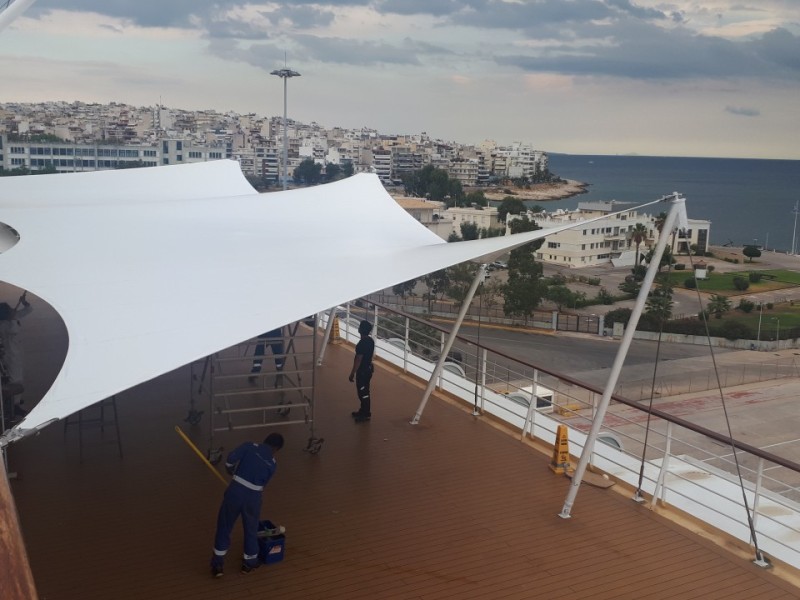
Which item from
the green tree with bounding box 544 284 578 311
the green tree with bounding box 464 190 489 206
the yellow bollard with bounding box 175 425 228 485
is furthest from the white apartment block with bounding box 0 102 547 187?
the yellow bollard with bounding box 175 425 228 485

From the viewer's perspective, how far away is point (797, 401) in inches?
1804

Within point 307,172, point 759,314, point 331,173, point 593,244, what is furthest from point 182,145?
point 759,314

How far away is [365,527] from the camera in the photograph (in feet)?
19.1

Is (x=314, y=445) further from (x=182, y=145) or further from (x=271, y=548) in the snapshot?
(x=182, y=145)

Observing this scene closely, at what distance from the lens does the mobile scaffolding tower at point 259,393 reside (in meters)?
7.16

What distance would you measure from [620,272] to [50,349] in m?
76.7

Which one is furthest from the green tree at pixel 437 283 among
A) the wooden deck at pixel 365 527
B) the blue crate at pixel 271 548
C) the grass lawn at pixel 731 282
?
the blue crate at pixel 271 548

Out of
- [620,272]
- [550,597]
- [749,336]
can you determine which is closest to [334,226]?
[550,597]

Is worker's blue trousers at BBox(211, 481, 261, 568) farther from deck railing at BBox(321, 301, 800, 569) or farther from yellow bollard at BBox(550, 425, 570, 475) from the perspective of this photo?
yellow bollard at BBox(550, 425, 570, 475)

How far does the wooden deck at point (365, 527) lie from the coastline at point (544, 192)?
5762 inches

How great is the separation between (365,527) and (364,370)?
2.34 m

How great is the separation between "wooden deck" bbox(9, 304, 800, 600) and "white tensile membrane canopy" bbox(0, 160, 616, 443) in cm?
175

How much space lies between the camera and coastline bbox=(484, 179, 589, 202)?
16088cm

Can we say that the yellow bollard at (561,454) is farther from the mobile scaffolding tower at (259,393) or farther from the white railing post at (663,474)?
the mobile scaffolding tower at (259,393)
